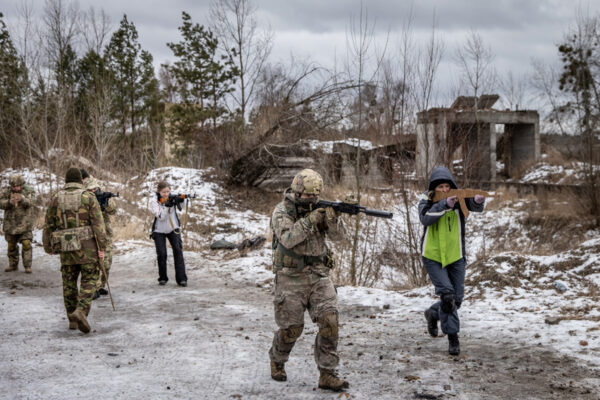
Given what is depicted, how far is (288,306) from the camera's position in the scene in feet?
13.5

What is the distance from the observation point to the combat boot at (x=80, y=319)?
5.80 meters

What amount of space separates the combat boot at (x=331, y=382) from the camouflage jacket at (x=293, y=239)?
0.81 metres

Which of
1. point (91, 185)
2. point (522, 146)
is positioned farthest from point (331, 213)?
point (522, 146)

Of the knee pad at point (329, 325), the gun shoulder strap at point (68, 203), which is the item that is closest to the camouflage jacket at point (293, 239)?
the knee pad at point (329, 325)

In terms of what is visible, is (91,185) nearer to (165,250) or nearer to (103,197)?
(103,197)

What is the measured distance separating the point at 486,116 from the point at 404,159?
58.6 feet

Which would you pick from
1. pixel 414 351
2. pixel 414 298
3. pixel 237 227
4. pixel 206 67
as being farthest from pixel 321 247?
pixel 206 67

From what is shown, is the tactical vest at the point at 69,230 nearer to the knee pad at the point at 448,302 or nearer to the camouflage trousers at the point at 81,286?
the camouflage trousers at the point at 81,286

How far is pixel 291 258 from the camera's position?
413 centimetres

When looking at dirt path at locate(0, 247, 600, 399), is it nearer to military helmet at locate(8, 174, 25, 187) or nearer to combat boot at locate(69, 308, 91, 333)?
combat boot at locate(69, 308, 91, 333)

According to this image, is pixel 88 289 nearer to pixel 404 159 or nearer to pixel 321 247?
pixel 321 247

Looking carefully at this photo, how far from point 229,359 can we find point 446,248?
7.96 ft

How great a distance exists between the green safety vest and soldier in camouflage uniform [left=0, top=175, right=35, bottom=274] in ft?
26.2

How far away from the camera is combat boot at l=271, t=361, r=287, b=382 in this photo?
4.40m
